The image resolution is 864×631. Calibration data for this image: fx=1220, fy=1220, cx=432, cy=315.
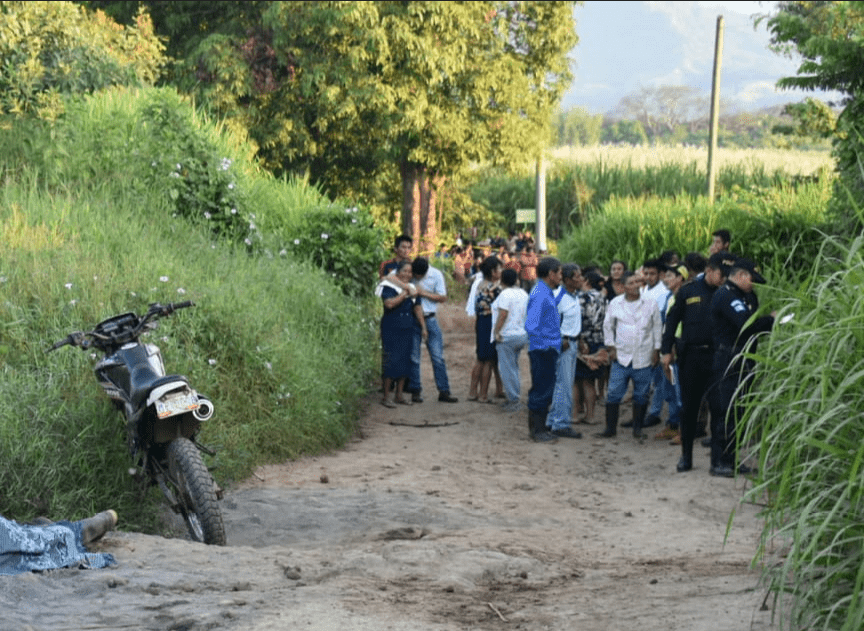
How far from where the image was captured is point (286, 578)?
679cm

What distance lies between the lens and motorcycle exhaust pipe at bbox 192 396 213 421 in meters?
7.91

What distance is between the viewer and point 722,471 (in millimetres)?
10688

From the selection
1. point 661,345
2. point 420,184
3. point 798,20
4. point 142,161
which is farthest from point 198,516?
point 420,184

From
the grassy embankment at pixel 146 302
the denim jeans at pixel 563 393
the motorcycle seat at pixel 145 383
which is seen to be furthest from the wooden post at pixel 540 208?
the motorcycle seat at pixel 145 383

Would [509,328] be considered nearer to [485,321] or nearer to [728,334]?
[485,321]

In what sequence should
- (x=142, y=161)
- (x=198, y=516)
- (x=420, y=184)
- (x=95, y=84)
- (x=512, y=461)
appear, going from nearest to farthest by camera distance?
(x=198, y=516) → (x=512, y=461) → (x=142, y=161) → (x=95, y=84) → (x=420, y=184)

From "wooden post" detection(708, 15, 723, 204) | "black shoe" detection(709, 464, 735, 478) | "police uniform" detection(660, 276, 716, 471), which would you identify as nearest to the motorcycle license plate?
"police uniform" detection(660, 276, 716, 471)

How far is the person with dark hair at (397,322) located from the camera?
14.3 meters

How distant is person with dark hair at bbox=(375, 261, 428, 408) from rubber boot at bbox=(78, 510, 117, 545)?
7401 mm

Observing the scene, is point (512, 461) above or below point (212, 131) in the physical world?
below

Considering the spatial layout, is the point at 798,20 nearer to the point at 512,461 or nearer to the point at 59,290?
the point at 512,461

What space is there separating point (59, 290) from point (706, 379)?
18.7 ft

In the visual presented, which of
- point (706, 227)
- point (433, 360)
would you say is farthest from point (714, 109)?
point (433, 360)

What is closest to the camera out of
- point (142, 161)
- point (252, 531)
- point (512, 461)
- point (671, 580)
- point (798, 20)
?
point (671, 580)
